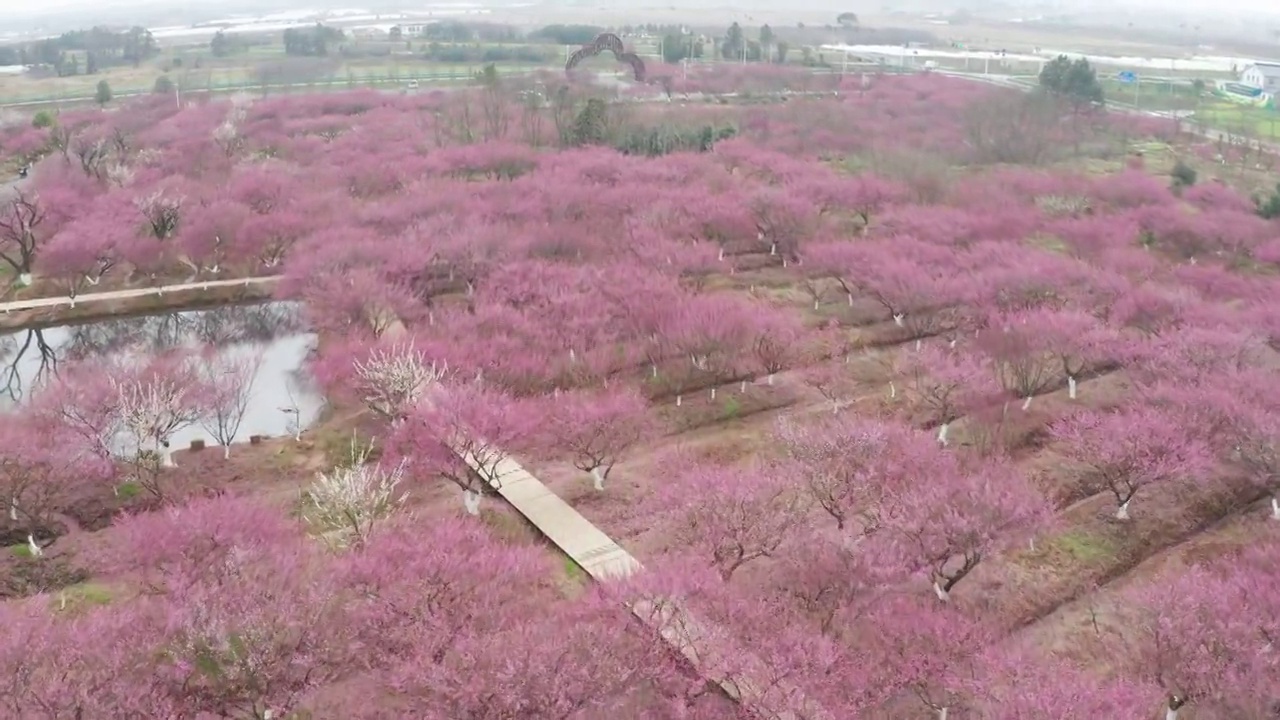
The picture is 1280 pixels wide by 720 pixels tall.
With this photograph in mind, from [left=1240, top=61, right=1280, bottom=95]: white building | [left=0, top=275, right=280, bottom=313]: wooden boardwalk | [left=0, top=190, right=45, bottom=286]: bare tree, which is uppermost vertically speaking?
[left=1240, top=61, right=1280, bottom=95]: white building

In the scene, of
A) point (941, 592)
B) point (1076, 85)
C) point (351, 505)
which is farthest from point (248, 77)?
point (941, 592)

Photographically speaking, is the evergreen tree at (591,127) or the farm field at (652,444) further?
the evergreen tree at (591,127)

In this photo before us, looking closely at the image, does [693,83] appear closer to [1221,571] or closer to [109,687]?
[1221,571]

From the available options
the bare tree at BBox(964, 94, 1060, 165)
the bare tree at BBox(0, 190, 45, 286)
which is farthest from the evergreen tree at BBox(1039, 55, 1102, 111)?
the bare tree at BBox(0, 190, 45, 286)

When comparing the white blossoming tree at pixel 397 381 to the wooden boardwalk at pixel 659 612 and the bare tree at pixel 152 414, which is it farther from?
the bare tree at pixel 152 414

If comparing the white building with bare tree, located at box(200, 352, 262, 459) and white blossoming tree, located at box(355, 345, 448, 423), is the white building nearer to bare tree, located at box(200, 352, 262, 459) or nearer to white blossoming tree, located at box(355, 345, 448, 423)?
white blossoming tree, located at box(355, 345, 448, 423)

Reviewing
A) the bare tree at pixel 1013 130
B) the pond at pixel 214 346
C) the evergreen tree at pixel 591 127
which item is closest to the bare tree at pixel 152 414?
the pond at pixel 214 346
